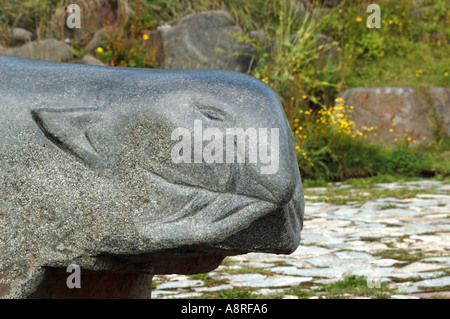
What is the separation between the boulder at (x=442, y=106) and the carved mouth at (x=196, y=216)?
315 inches

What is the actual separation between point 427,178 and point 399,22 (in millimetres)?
3951

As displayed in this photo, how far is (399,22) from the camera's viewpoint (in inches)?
441

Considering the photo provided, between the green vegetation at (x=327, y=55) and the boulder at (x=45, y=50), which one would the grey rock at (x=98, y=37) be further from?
the boulder at (x=45, y=50)

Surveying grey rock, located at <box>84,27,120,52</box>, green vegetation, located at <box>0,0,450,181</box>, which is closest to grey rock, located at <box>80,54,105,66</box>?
green vegetation, located at <box>0,0,450,181</box>

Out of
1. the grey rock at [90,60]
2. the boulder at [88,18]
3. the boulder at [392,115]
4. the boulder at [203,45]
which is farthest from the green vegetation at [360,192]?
the boulder at [88,18]

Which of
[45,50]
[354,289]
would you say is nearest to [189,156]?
[354,289]

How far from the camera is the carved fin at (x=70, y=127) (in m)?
1.88

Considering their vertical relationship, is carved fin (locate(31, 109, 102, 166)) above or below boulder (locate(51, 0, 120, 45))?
below

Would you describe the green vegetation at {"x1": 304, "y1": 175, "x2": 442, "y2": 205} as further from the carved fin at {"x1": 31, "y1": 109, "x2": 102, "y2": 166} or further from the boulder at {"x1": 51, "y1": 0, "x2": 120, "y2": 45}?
the carved fin at {"x1": 31, "y1": 109, "x2": 102, "y2": 166}

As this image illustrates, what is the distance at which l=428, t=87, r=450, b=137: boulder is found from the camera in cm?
927

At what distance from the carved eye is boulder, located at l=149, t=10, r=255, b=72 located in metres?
7.81

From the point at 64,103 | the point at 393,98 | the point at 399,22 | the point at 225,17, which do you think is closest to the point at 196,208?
the point at 64,103

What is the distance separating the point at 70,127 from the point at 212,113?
0.42 metres

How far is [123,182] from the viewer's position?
186 centimetres
